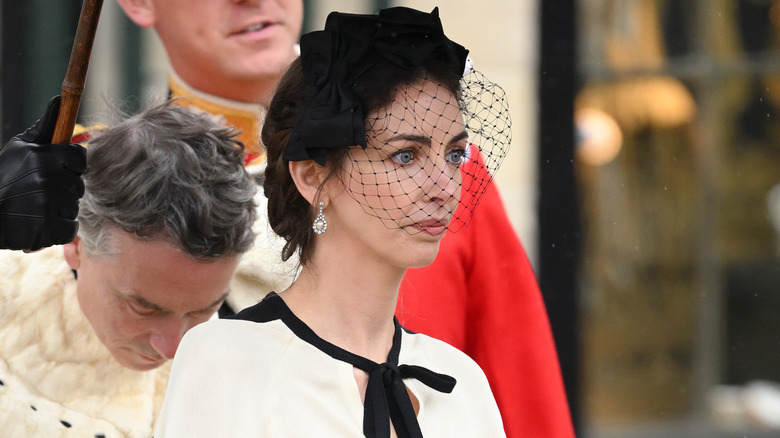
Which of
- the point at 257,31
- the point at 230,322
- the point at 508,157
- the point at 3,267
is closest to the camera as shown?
the point at 230,322

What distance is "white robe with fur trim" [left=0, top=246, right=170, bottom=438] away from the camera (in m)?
2.37

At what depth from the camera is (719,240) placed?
539 cm

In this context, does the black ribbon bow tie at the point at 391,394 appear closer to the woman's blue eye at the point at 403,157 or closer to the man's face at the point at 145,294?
the woman's blue eye at the point at 403,157

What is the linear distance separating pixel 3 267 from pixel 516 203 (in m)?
2.66

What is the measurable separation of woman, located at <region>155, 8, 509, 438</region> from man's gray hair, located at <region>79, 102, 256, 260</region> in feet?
1.29

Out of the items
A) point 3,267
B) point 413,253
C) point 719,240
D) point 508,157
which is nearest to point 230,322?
point 413,253

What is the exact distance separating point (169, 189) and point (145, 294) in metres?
0.22

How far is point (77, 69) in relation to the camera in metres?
1.98

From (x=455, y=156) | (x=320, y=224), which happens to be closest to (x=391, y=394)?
(x=320, y=224)

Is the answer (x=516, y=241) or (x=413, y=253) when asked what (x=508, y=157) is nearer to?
(x=516, y=241)

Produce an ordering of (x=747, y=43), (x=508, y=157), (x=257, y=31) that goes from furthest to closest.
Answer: (x=747, y=43), (x=508, y=157), (x=257, y=31)

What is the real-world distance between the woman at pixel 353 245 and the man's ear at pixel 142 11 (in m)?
1.16

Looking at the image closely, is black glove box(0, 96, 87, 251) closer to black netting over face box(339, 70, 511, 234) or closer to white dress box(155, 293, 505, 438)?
white dress box(155, 293, 505, 438)

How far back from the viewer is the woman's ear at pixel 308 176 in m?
1.87
